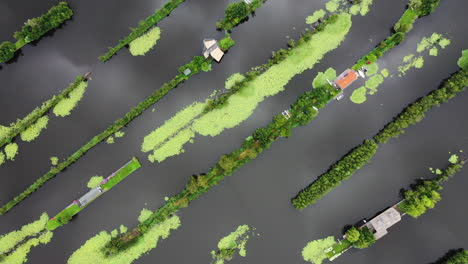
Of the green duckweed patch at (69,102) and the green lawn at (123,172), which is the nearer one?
the green lawn at (123,172)

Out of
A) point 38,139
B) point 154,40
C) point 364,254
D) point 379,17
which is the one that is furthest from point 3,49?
point 364,254

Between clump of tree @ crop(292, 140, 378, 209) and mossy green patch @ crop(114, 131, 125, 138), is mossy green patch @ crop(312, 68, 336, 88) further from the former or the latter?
mossy green patch @ crop(114, 131, 125, 138)

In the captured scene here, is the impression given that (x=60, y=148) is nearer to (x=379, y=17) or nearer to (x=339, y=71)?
(x=339, y=71)

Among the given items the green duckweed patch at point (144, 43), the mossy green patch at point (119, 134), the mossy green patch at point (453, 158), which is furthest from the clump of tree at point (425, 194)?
the green duckweed patch at point (144, 43)

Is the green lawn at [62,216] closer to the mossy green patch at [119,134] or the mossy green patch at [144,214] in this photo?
the mossy green patch at [144,214]

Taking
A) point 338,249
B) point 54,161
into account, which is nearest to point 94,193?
point 54,161

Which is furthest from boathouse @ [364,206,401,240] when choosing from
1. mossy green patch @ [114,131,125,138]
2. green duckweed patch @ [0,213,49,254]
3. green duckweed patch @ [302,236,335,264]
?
green duckweed patch @ [0,213,49,254]

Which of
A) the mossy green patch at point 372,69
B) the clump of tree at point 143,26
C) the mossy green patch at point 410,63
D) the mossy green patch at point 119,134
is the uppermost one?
the clump of tree at point 143,26
